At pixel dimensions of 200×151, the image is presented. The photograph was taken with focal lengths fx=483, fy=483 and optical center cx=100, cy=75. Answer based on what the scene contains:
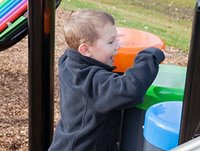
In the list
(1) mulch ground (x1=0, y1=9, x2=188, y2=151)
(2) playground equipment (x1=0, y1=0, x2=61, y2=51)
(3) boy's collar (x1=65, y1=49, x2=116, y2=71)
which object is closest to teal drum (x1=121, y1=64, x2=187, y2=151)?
(3) boy's collar (x1=65, y1=49, x2=116, y2=71)

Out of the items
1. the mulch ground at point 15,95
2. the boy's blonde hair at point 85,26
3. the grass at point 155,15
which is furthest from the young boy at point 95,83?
the grass at point 155,15

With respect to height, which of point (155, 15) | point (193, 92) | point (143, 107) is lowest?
point (155, 15)

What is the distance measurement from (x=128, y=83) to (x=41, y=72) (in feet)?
1.75

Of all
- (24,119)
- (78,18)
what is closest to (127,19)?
(24,119)

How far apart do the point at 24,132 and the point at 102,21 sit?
179cm

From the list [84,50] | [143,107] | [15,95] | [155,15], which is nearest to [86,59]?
[84,50]

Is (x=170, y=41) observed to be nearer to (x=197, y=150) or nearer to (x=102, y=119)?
(x=102, y=119)

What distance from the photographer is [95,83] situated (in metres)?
1.65

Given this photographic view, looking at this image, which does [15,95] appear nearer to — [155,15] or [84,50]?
[84,50]

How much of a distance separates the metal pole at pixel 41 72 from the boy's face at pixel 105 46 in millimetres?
304

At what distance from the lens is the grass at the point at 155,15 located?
6.30 meters

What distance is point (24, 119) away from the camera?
140 inches

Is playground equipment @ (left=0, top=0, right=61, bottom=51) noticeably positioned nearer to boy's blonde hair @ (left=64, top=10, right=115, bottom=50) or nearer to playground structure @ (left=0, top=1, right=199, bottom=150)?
playground structure @ (left=0, top=1, right=199, bottom=150)

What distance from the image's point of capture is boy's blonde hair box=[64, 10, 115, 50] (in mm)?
1729
